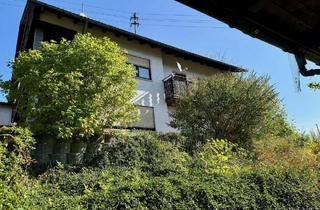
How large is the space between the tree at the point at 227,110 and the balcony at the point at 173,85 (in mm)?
2959

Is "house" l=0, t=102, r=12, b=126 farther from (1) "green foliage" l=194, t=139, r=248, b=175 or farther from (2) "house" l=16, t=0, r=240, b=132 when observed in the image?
(1) "green foliage" l=194, t=139, r=248, b=175

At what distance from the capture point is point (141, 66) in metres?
18.8

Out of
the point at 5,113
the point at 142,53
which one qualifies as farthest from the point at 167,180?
the point at 5,113

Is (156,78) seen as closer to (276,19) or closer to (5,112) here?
(5,112)

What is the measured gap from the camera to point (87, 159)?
10773 millimetres

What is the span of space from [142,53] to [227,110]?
652cm

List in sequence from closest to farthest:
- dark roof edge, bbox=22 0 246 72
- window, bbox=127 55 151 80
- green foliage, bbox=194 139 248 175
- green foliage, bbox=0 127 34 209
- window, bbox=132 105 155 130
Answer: green foliage, bbox=0 127 34 209 → green foliage, bbox=194 139 248 175 → dark roof edge, bbox=22 0 246 72 → window, bbox=132 105 155 130 → window, bbox=127 55 151 80

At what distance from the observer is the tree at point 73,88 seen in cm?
1051

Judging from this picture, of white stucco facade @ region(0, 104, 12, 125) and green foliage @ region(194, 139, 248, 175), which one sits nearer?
green foliage @ region(194, 139, 248, 175)

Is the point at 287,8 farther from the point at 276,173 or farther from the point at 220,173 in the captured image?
the point at 276,173

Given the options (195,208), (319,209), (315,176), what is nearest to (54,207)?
(195,208)

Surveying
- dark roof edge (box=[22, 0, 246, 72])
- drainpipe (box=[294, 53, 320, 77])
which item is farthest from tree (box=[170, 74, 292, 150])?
drainpipe (box=[294, 53, 320, 77])

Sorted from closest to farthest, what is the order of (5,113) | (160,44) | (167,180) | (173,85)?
(167,180)
(5,113)
(173,85)
(160,44)

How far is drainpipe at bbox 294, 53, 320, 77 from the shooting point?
327 centimetres
